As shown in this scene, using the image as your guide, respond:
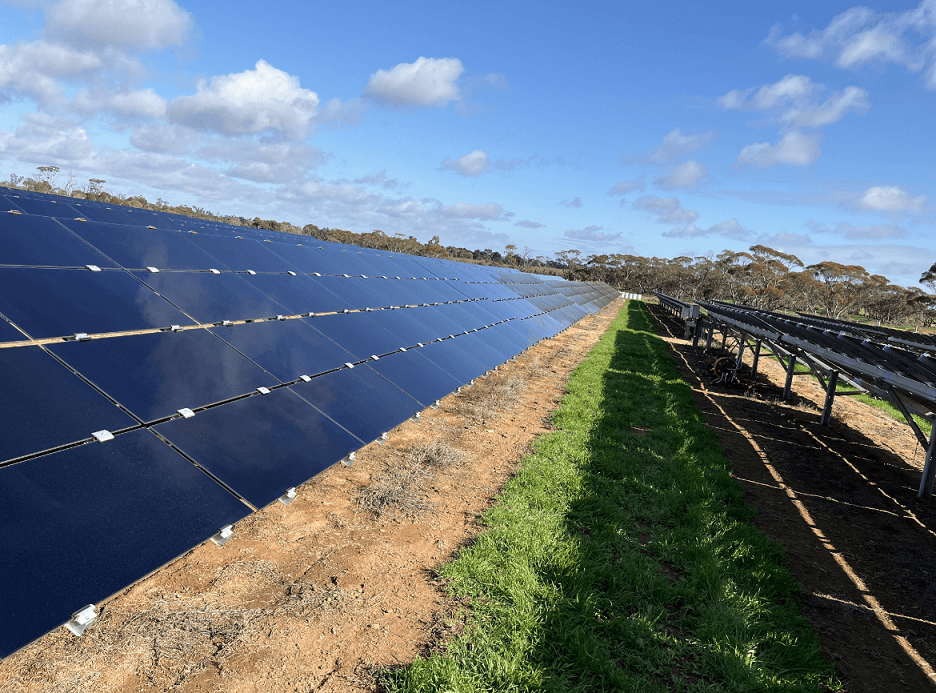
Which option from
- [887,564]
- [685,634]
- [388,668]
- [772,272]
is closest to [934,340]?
[887,564]

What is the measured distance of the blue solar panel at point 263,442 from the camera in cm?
476

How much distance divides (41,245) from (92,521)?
476 centimetres

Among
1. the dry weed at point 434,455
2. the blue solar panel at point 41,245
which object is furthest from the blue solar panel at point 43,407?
the dry weed at point 434,455

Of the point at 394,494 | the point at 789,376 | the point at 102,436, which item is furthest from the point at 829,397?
the point at 102,436

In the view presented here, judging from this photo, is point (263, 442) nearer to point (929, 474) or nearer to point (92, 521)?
point (92, 521)

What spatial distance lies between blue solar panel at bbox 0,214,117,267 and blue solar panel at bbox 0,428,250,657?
10.8 feet

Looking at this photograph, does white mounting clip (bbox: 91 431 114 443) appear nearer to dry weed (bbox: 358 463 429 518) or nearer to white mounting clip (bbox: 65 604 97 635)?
white mounting clip (bbox: 65 604 97 635)

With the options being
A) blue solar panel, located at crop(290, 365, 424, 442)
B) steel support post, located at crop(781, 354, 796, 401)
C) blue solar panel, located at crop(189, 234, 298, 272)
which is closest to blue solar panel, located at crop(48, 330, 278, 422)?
blue solar panel, located at crop(290, 365, 424, 442)

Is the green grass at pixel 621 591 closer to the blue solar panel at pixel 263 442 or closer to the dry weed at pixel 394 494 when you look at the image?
the dry weed at pixel 394 494

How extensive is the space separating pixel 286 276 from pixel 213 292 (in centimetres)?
326

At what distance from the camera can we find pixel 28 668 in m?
4.04

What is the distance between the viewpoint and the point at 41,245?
6.45m

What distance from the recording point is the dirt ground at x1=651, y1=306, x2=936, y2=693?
227 inches

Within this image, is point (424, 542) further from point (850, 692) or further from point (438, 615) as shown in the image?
point (850, 692)
